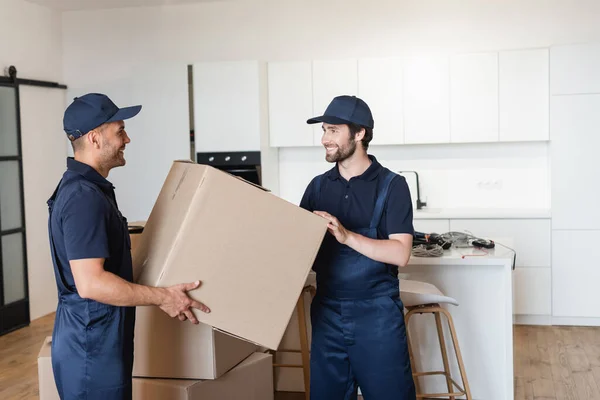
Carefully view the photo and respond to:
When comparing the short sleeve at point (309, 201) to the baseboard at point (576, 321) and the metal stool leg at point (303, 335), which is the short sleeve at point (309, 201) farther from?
the baseboard at point (576, 321)

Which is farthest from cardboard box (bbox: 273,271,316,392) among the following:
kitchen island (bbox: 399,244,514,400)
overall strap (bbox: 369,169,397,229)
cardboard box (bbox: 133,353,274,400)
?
overall strap (bbox: 369,169,397,229)

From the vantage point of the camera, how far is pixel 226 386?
305 cm

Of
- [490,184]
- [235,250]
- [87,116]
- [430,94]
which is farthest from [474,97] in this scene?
[87,116]

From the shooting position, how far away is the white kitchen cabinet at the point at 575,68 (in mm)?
5453

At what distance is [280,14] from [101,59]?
1.73m

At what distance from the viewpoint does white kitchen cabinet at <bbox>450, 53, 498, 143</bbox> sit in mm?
5680

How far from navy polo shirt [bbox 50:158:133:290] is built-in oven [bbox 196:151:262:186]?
3.56m

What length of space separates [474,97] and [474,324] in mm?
2448

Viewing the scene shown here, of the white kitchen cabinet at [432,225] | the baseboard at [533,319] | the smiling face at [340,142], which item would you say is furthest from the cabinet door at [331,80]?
the smiling face at [340,142]

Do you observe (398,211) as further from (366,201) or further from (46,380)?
(46,380)

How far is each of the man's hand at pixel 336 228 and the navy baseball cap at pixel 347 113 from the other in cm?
41

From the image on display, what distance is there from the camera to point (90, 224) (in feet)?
7.07

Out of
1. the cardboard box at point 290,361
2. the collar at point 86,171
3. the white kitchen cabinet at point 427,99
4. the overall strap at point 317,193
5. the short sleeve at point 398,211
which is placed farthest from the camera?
the white kitchen cabinet at point 427,99

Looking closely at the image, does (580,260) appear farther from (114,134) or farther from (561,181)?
(114,134)
